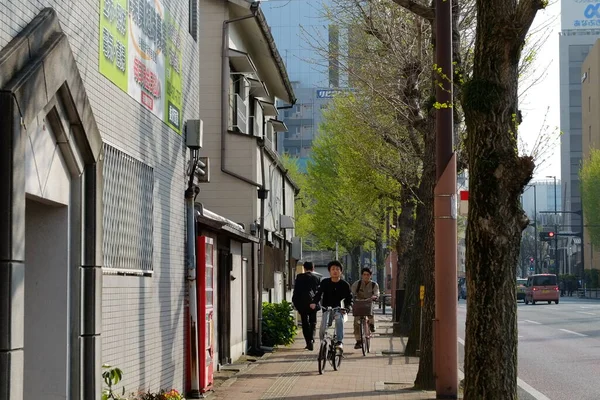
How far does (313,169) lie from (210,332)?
35.5 metres

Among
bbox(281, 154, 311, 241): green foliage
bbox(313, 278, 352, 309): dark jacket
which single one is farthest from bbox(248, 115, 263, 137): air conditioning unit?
bbox(281, 154, 311, 241): green foliage

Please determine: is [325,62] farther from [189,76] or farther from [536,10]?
[536,10]

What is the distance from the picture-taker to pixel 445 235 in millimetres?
13234

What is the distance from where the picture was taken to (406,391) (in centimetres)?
1427

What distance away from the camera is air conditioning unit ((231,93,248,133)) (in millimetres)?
23000

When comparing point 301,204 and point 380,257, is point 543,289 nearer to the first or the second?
point 380,257

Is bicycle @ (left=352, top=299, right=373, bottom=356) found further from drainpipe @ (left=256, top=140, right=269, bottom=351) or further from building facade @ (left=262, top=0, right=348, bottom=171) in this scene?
building facade @ (left=262, top=0, right=348, bottom=171)

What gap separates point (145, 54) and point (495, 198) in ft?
13.7

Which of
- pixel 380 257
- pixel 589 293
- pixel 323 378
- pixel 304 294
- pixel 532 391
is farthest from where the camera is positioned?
pixel 589 293

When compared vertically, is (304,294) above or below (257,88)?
below

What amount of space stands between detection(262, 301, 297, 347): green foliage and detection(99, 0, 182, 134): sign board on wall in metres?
10.7

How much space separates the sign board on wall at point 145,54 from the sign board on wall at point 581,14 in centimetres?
13156

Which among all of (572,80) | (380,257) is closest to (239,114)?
(380,257)

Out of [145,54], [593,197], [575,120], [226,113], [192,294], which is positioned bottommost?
[192,294]
